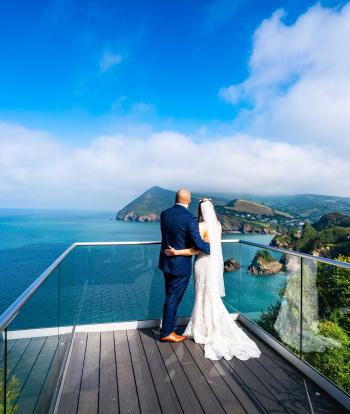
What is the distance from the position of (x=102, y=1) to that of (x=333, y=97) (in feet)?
49.7

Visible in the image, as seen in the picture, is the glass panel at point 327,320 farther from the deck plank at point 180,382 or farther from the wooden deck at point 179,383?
the deck plank at point 180,382

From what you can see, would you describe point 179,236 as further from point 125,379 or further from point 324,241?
point 324,241

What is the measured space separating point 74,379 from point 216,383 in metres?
1.29

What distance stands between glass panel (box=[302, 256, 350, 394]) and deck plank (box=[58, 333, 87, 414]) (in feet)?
6.98

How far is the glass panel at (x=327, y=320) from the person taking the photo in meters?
2.45

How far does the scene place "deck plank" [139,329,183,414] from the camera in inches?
91.7

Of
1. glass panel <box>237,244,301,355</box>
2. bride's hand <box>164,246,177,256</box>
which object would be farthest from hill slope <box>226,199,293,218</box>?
bride's hand <box>164,246,177,256</box>

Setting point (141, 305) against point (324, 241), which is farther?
point (324, 241)

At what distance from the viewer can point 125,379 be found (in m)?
2.73

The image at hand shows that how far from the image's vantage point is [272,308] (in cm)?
355

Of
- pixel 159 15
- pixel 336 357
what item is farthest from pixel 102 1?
pixel 336 357

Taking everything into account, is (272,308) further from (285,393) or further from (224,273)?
(285,393)

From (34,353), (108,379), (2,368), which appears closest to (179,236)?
(108,379)

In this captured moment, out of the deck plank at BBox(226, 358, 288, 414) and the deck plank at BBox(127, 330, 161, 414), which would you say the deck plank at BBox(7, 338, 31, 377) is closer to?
the deck plank at BBox(127, 330, 161, 414)
